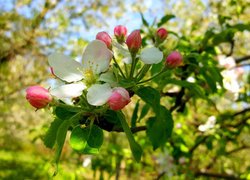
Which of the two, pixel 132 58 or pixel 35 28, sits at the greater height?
pixel 132 58

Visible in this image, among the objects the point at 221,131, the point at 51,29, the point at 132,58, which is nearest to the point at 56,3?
the point at 51,29

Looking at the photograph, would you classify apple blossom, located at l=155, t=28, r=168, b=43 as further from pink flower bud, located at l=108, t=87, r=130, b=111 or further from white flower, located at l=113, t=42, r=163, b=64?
pink flower bud, located at l=108, t=87, r=130, b=111

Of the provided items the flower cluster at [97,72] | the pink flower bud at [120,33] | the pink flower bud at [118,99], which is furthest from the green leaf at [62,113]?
the pink flower bud at [120,33]

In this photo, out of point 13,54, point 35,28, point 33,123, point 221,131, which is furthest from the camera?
point 33,123

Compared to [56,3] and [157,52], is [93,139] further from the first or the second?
[56,3]

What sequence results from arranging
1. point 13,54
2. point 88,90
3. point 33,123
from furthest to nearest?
point 33,123 < point 13,54 < point 88,90

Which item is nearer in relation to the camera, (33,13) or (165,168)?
(165,168)

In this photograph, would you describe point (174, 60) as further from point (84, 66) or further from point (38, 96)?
point (38, 96)
